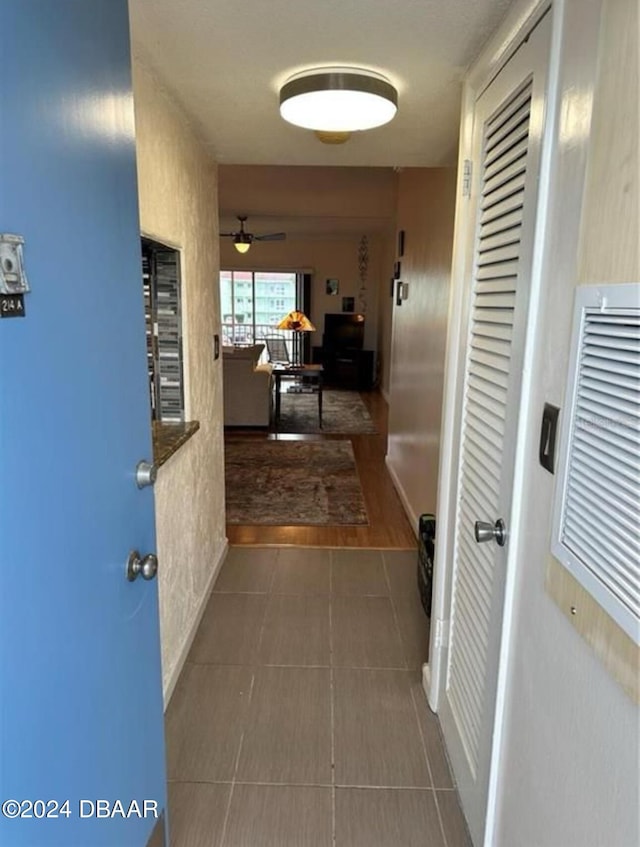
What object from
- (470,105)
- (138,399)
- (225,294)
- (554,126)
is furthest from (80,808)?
(225,294)

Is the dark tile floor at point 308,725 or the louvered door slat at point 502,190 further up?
the louvered door slat at point 502,190

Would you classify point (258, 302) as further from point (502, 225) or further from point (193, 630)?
point (502, 225)

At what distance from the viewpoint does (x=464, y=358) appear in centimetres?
167

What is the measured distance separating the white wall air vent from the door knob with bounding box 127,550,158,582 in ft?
2.60

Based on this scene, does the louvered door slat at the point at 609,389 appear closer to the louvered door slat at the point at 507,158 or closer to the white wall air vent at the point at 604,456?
the white wall air vent at the point at 604,456

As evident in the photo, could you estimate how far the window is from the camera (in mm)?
2072

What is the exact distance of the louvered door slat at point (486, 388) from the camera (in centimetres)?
127

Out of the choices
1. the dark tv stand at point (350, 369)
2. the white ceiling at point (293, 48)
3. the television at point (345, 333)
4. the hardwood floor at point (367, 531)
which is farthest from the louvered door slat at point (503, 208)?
the television at point (345, 333)

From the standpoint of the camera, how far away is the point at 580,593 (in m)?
0.84

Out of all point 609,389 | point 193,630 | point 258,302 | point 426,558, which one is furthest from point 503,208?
point 258,302

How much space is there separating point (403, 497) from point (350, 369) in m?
5.63

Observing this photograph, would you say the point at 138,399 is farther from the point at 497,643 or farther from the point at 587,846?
the point at 587,846

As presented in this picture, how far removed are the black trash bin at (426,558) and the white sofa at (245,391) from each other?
3.76m

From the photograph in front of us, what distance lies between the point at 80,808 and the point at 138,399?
2.34 ft
